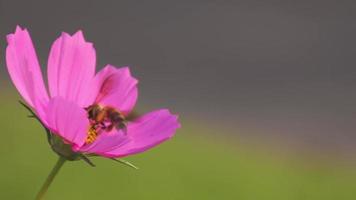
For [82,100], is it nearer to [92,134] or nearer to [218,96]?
[92,134]

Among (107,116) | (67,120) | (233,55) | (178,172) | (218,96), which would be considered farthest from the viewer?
(233,55)

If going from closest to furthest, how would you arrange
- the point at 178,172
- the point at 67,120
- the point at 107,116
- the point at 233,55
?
the point at 67,120
the point at 107,116
the point at 178,172
the point at 233,55

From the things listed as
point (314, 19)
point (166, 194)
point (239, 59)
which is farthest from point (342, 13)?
point (166, 194)

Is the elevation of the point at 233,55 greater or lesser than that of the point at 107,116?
greater

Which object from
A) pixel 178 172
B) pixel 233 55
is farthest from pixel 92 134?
pixel 233 55

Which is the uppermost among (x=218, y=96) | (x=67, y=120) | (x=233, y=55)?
(x=233, y=55)

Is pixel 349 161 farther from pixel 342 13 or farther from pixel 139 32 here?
pixel 342 13

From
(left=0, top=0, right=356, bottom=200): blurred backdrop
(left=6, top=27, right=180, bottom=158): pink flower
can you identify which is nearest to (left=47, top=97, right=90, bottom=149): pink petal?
(left=6, top=27, right=180, bottom=158): pink flower

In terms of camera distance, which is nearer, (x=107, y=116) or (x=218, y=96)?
(x=107, y=116)
